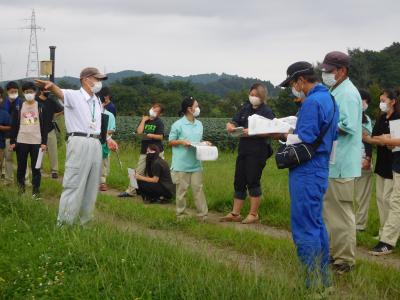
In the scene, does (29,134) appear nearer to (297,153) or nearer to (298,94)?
(298,94)

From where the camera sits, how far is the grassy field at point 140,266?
3965 mm

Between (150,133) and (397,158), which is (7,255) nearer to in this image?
(397,158)

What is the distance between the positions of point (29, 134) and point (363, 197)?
18.8 feet

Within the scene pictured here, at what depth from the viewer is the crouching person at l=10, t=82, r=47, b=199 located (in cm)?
955

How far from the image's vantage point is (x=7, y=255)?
5289 mm

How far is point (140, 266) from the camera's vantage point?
4.57 m

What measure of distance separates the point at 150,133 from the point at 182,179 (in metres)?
2.43

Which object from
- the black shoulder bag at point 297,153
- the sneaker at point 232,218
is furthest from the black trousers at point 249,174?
the black shoulder bag at point 297,153

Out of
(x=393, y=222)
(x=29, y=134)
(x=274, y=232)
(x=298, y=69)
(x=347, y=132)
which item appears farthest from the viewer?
(x=29, y=134)

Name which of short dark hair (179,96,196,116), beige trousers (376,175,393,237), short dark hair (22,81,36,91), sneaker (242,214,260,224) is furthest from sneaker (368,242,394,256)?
short dark hair (22,81,36,91)

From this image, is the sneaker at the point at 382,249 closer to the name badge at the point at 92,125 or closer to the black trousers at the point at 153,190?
the name badge at the point at 92,125

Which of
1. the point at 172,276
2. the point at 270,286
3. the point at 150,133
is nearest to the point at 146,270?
the point at 172,276

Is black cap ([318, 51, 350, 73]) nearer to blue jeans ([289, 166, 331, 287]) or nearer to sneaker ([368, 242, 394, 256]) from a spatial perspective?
blue jeans ([289, 166, 331, 287])

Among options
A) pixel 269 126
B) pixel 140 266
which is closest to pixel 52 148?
pixel 269 126
